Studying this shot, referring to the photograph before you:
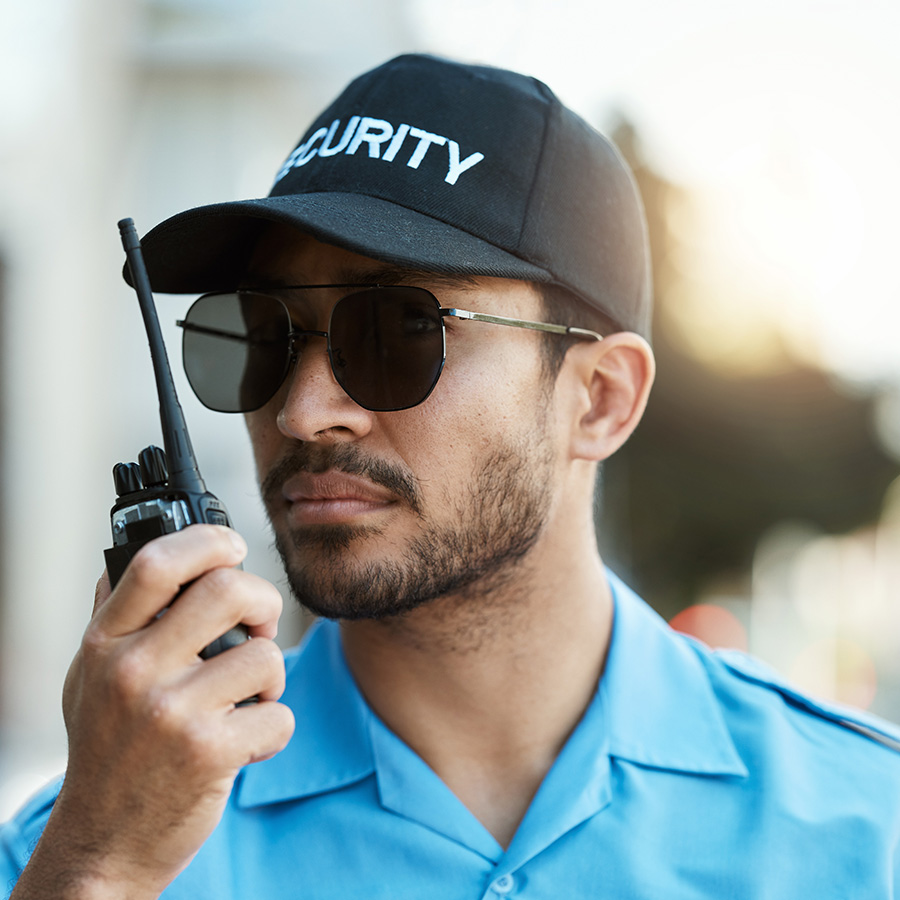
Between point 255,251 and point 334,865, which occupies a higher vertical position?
point 255,251

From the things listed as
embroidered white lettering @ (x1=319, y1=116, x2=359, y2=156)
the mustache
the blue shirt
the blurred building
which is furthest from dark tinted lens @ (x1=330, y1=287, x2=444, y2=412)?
the blurred building

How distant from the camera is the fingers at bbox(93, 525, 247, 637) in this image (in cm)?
120

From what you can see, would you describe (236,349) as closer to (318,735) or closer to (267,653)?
(318,735)

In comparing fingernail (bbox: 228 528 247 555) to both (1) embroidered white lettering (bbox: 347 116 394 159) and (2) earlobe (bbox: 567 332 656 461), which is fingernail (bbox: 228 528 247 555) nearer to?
(1) embroidered white lettering (bbox: 347 116 394 159)

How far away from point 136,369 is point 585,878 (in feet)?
17.0

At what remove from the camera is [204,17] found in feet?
22.1

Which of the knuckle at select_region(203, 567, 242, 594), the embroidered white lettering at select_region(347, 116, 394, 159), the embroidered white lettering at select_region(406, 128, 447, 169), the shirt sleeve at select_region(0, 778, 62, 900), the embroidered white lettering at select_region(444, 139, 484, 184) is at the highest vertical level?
the embroidered white lettering at select_region(347, 116, 394, 159)

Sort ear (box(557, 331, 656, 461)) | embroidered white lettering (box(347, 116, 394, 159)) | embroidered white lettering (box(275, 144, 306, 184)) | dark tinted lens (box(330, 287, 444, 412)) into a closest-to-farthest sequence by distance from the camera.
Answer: dark tinted lens (box(330, 287, 444, 412))
embroidered white lettering (box(347, 116, 394, 159))
embroidered white lettering (box(275, 144, 306, 184))
ear (box(557, 331, 656, 461))

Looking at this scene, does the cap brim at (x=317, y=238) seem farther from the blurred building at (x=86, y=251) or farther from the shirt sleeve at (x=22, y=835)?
the blurred building at (x=86, y=251)

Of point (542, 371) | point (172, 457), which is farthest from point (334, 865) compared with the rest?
point (542, 371)

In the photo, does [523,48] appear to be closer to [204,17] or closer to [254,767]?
[204,17]

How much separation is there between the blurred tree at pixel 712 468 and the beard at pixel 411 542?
7387 millimetres

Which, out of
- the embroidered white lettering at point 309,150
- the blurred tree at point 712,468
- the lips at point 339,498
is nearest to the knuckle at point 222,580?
the lips at point 339,498

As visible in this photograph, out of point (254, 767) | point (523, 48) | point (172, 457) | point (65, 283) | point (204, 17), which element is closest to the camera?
point (172, 457)
